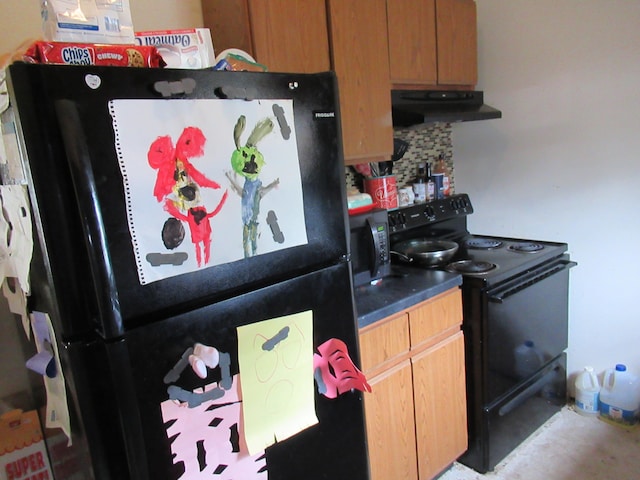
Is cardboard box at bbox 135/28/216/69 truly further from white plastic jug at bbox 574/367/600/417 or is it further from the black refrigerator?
white plastic jug at bbox 574/367/600/417

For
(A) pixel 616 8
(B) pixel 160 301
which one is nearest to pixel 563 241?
(A) pixel 616 8

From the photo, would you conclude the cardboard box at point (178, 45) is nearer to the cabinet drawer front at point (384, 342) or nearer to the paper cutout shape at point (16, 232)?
the paper cutout shape at point (16, 232)

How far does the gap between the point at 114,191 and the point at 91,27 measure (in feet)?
1.29

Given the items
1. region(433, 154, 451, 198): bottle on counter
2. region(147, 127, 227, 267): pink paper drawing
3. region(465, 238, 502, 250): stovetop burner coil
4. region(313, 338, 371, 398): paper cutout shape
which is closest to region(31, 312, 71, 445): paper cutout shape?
region(147, 127, 227, 267): pink paper drawing

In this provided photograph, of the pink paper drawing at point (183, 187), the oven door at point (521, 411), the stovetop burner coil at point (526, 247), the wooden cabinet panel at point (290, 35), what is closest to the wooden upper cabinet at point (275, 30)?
the wooden cabinet panel at point (290, 35)

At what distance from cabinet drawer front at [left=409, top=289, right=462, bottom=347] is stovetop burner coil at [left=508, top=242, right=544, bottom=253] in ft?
1.99

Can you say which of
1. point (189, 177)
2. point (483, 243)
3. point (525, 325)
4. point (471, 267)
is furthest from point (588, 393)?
point (189, 177)

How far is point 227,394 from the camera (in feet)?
3.04

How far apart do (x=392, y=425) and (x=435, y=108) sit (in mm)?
1448

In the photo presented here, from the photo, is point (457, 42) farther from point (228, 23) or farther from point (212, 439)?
point (212, 439)

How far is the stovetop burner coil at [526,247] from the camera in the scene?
221 centimetres

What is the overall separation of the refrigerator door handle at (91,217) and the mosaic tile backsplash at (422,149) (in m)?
1.92

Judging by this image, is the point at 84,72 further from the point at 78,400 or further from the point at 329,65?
the point at 329,65

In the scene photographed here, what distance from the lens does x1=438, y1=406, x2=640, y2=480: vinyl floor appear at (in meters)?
1.94
